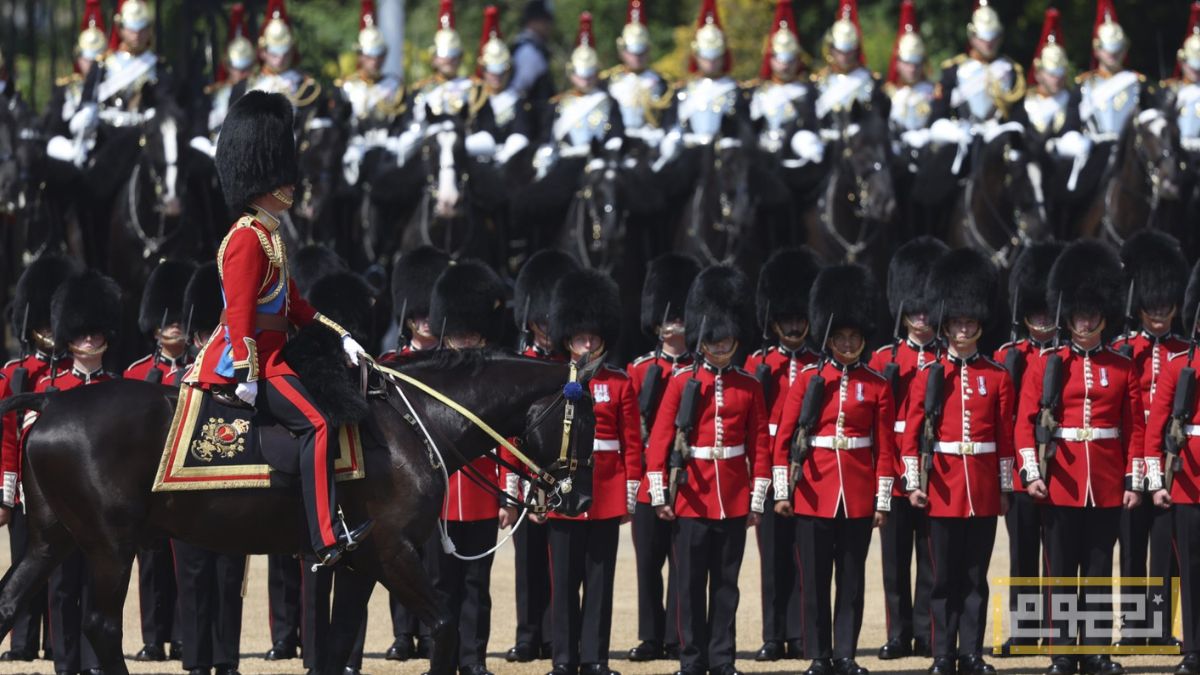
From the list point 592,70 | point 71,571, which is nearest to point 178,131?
point 592,70

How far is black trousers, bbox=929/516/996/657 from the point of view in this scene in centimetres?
918

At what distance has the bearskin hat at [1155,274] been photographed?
9852 millimetres

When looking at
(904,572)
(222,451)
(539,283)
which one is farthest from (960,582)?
(222,451)

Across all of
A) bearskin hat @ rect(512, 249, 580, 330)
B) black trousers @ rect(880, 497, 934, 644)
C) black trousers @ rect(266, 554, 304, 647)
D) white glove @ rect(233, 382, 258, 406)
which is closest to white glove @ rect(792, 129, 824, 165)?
bearskin hat @ rect(512, 249, 580, 330)

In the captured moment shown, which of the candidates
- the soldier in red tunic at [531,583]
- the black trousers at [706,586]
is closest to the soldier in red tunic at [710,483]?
the black trousers at [706,586]

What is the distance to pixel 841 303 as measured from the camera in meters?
9.84

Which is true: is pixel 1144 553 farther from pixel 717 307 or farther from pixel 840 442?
pixel 717 307

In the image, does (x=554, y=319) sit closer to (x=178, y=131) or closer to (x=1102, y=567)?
(x=1102, y=567)

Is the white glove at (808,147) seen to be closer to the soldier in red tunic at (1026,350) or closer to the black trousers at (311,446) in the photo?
the soldier in red tunic at (1026,350)

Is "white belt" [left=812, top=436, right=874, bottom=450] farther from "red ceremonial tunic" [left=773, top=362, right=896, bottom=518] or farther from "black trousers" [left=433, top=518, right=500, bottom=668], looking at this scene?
"black trousers" [left=433, top=518, right=500, bottom=668]

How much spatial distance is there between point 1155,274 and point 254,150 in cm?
399

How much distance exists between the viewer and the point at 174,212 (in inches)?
565

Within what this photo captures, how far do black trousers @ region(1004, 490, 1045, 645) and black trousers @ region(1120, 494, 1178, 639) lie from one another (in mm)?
351

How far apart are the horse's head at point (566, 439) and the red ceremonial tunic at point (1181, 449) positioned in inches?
92.1
